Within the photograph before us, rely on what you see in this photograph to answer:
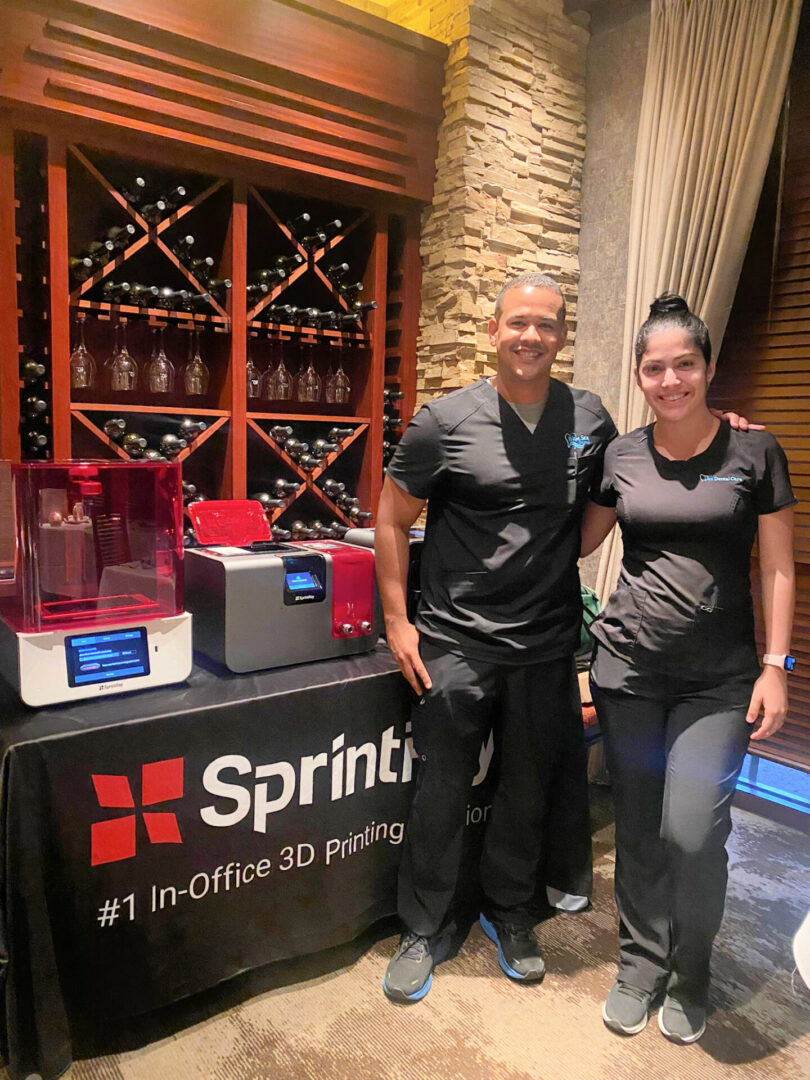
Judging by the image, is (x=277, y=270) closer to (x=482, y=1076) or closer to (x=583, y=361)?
(x=583, y=361)

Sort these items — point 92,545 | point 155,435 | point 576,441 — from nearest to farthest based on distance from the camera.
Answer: point 576,441 → point 92,545 → point 155,435

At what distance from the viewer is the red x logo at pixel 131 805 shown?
156 centimetres

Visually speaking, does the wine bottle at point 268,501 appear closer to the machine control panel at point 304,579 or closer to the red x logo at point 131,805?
the machine control panel at point 304,579

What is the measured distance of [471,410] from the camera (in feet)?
6.01

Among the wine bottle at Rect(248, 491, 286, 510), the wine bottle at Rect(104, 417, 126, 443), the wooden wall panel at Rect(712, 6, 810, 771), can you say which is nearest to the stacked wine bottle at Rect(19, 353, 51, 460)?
the wine bottle at Rect(104, 417, 126, 443)

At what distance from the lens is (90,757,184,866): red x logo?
156 centimetres

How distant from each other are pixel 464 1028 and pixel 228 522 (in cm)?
139

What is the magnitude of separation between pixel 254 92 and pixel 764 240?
1.99 metres

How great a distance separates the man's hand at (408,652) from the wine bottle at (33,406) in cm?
151

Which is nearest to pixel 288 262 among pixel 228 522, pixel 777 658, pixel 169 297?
pixel 169 297

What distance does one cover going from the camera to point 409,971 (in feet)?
6.18

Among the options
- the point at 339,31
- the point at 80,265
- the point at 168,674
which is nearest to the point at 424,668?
the point at 168,674

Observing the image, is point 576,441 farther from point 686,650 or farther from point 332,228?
point 332,228

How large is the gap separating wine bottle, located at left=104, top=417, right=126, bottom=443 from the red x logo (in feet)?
4.98
